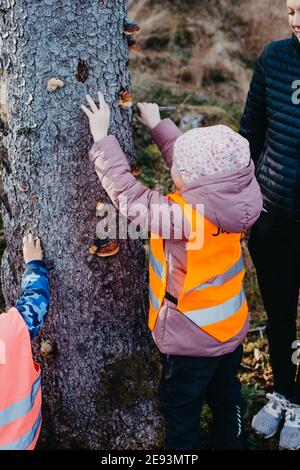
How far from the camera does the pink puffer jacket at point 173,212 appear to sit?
95.1 inches

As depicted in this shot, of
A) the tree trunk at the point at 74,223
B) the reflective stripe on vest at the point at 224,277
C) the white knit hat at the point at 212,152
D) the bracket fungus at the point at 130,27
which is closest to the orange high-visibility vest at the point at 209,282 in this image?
the reflective stripe on vest at the point at 224,277

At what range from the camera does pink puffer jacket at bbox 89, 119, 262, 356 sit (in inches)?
95.1

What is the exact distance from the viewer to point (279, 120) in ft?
9.73

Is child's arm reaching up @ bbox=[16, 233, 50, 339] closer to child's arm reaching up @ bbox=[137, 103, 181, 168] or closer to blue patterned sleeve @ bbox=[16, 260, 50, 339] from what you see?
blue patterned sleeve @ bbox=[16, 260, 50, 339]

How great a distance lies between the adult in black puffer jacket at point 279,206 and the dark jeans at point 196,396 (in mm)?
485

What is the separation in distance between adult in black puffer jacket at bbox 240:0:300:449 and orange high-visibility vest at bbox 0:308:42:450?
5.11 ft

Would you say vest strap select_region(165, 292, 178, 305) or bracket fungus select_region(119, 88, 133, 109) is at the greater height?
bracket fungus select_region(119, 88, 133, 109)

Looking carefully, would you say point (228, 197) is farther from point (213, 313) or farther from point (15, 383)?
point (15, 383)

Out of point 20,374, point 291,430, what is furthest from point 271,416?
point 20,374

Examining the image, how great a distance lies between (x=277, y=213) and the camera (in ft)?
10.2

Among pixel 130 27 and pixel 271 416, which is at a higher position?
pixel 130 27

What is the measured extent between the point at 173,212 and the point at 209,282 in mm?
422

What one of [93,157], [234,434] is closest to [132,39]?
[93,157]

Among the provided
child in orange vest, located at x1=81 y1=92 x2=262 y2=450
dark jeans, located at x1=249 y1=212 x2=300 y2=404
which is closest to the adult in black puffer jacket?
dark jeans, located at x1=249 y1=212 x2=300 y2=404
